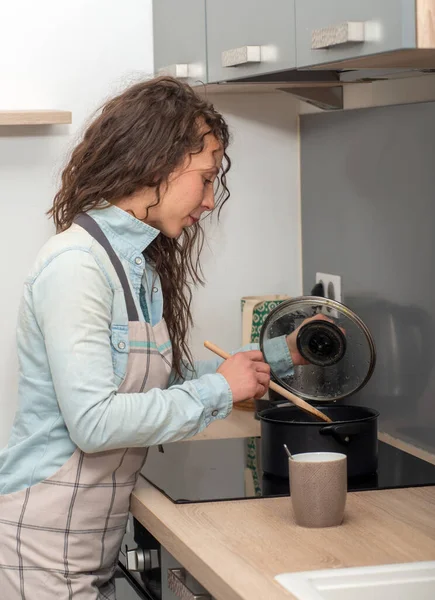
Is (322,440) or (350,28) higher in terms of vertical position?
(350,28)

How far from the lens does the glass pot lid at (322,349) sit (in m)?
1.87

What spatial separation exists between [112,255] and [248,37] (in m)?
0.54

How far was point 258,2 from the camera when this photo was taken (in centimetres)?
179

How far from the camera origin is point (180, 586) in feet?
4.86

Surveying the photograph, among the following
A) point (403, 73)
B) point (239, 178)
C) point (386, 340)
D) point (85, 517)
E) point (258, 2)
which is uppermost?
point (258, 2)

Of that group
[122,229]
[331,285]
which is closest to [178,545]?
[122,229]

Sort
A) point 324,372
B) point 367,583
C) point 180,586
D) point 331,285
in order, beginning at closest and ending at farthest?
point 367,583 < point 180,586 < point 324,372 < point 331,285

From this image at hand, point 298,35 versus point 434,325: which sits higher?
point 298,35

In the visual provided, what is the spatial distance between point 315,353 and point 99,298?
557mm

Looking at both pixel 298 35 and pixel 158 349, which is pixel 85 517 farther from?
pixel 298 35

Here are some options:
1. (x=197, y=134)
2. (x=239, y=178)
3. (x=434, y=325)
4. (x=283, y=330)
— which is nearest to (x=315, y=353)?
(x=283, y=330)

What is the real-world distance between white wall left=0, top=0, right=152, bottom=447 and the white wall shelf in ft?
0.34

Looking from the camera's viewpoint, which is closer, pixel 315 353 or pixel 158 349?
pixel 158 349

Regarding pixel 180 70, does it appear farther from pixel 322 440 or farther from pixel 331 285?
pixel 322 440
